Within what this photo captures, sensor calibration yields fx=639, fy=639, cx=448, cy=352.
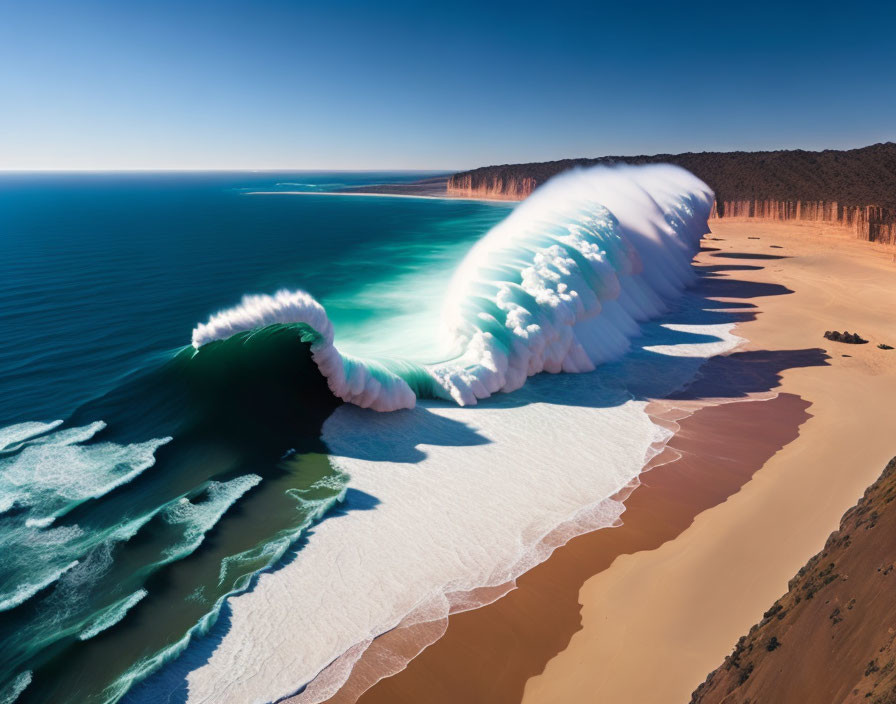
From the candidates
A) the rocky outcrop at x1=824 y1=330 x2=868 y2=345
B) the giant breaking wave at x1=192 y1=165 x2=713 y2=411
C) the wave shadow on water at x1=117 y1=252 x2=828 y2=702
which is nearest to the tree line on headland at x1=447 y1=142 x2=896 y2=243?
the giant breaking wave at x1=192 y1=165 x2=713 y2=411

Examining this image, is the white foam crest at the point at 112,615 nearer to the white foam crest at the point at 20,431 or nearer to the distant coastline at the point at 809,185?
the white foam crest at the point at 20,431

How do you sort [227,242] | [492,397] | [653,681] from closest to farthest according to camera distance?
[653,681], [492,397], [227,242]

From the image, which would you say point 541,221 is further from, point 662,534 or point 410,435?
point 662,534

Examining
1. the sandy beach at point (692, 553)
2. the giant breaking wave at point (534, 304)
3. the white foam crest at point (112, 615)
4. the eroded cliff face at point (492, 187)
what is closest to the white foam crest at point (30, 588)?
the white foam crest at point (112, 615)

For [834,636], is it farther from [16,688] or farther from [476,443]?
[476,443]

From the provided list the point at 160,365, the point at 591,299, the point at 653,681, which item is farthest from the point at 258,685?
the point at 591,299

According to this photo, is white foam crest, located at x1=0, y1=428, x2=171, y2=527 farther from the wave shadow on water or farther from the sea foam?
the wave shadow on water
